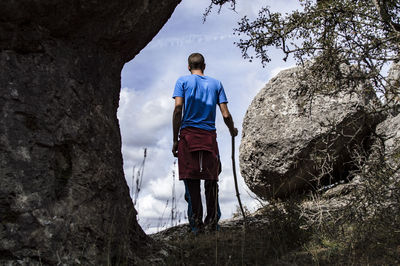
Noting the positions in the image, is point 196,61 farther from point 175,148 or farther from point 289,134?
point 289,134

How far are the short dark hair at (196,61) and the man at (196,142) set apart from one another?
0.59ft

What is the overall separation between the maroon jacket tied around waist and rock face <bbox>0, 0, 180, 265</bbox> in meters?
1.20

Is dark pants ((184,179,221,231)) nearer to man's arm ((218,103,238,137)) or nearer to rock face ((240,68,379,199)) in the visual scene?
man's arm ((218,103,238,137))

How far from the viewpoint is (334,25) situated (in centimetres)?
535

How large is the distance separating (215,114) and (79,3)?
2.31m

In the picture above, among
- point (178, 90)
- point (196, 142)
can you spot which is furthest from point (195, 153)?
point (178, 90)

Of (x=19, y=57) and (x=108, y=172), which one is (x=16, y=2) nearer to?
(x=19, y=57)

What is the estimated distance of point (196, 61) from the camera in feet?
19.0

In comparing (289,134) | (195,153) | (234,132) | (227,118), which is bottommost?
(195,153)

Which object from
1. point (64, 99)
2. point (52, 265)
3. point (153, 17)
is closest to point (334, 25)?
point (153, 17)

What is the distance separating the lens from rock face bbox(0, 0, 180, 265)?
11.6ft

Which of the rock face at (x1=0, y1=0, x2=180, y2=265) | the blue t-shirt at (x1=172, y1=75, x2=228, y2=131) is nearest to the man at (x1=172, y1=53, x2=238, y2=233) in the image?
the blue t-shirt at (x1=172, y1=75, x2=228, y2=131)

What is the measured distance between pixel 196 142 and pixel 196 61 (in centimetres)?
111

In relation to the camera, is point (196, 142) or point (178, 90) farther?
point (178, 90)
